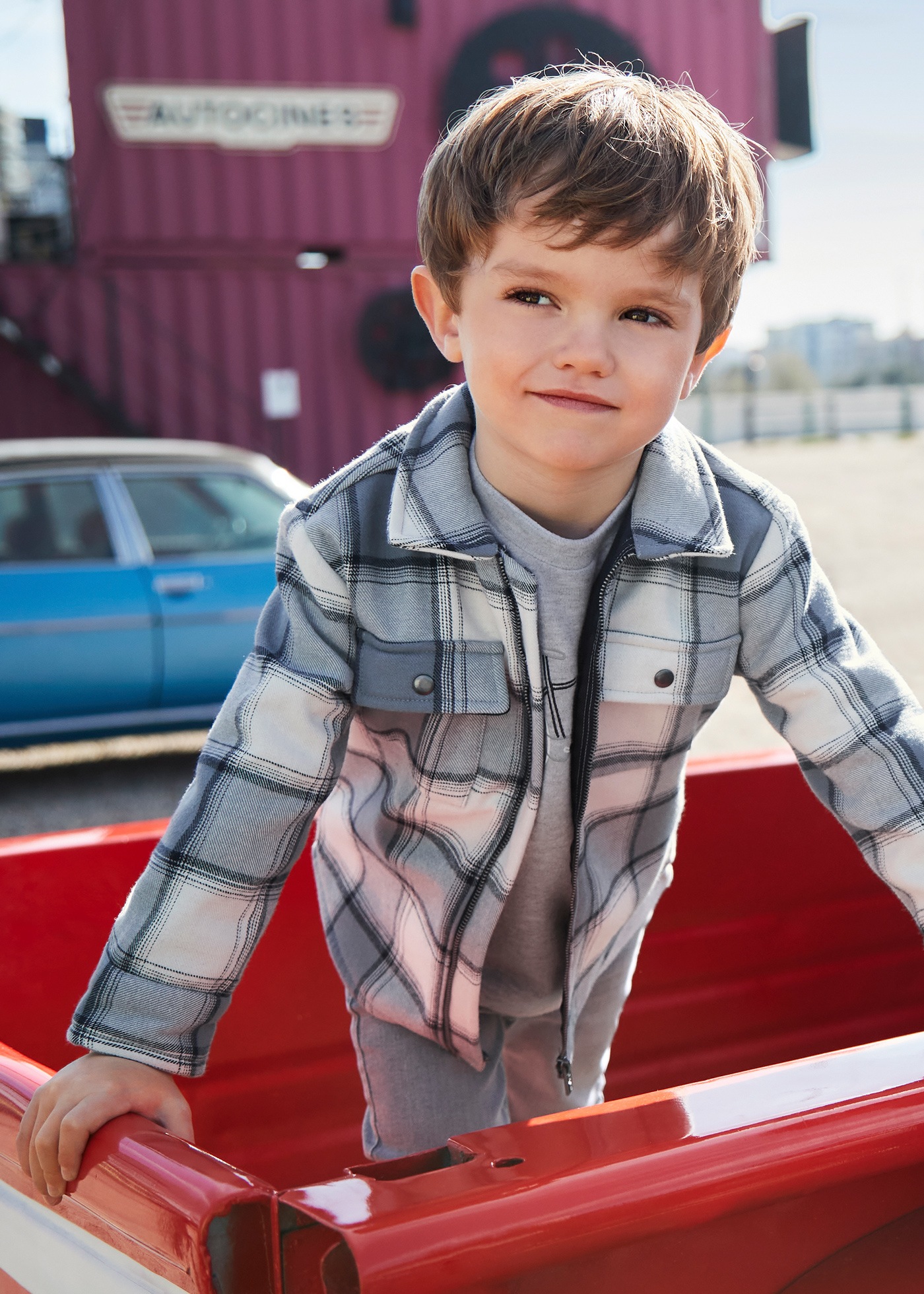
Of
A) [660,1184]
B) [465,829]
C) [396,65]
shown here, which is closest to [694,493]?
[465,829]

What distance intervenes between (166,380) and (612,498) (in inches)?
336

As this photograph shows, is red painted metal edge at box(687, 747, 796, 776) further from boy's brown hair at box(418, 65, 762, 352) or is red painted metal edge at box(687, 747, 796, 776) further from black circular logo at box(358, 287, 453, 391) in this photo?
black circular logo at box(358, 287, 453, 391)

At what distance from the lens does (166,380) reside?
930 cm

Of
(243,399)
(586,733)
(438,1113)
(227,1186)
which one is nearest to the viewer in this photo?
(227,1186)

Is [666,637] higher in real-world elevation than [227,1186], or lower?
higher

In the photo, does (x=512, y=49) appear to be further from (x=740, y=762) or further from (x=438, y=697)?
(x=438, y=697)

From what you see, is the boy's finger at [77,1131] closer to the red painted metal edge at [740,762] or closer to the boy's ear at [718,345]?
the boy's ear at [718,345]

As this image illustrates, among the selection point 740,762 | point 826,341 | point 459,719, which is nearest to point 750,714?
point 740,762

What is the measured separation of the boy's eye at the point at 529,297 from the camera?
115cm

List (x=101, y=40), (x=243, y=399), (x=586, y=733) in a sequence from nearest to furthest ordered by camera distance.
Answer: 1. (x=586, y=733)
2. (x=101, y=40)
3. (x=243, y=399)

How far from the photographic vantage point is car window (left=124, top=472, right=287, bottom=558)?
480cm

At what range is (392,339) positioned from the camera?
31.4ft

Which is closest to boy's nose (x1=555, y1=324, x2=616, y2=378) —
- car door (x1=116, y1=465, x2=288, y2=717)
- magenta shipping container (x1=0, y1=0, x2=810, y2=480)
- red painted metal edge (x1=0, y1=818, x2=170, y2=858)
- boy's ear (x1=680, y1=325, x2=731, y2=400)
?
boy's ear (x1=680, y1=325, x2=731, y2=400)

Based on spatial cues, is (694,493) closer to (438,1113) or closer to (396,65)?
(438,1113)
